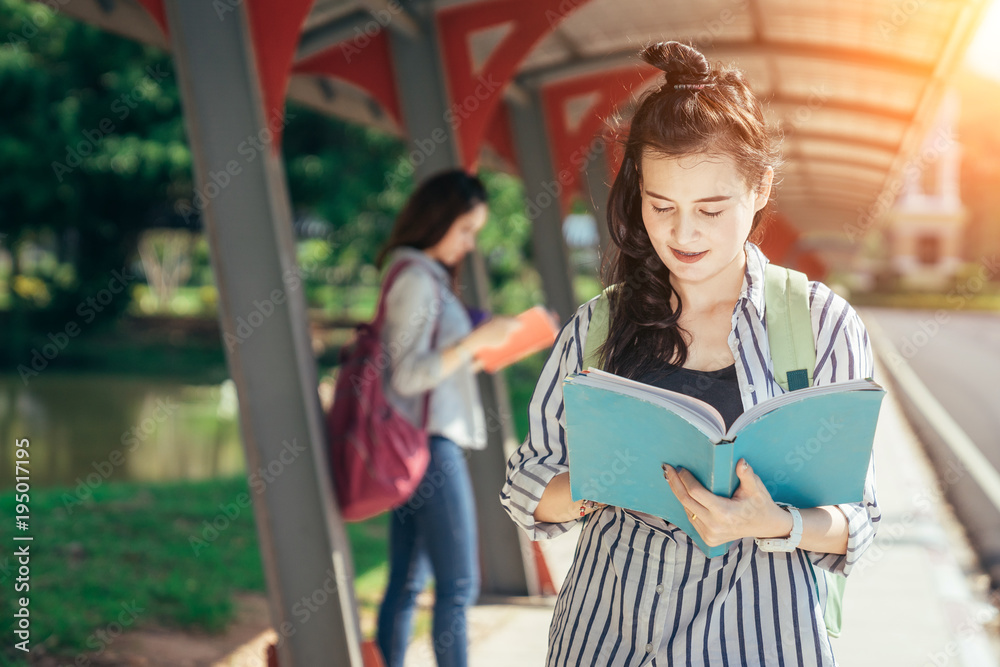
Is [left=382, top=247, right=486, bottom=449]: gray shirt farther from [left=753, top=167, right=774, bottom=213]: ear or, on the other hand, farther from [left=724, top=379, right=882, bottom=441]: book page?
[left=724, top=379, right=882, bottom=441]: book page

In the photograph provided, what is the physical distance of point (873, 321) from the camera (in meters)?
33.2

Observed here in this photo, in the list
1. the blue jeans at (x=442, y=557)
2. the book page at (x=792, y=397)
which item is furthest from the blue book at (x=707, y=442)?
the blue jeans at (x=442, y=557)

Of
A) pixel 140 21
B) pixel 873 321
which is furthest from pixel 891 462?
pixel 873 321

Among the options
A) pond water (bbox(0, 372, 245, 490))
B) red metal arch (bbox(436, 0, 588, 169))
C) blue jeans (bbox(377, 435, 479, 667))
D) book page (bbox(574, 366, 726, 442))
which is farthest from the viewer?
pond water (bbox(0, 372, 245, 490))

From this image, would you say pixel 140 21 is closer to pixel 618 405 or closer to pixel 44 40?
pixel 618 405

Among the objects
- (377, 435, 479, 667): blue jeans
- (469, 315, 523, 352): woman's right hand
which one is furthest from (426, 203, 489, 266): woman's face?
(377, 435, 479, 667): blue jeans

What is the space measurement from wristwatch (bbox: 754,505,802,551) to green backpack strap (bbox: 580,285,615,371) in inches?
17.6

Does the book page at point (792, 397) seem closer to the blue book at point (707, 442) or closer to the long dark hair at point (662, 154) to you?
the blue book at point (707, 442)

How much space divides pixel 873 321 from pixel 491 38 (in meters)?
31.2

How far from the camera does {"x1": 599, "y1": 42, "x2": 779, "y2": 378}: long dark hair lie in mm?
1589

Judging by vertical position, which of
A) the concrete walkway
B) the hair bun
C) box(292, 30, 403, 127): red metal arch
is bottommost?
the concrete walkway

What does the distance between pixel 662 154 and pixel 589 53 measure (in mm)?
5184

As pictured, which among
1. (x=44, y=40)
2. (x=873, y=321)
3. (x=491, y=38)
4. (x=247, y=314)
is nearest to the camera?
(x=247, y=314)

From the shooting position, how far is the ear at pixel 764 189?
1.68 m
